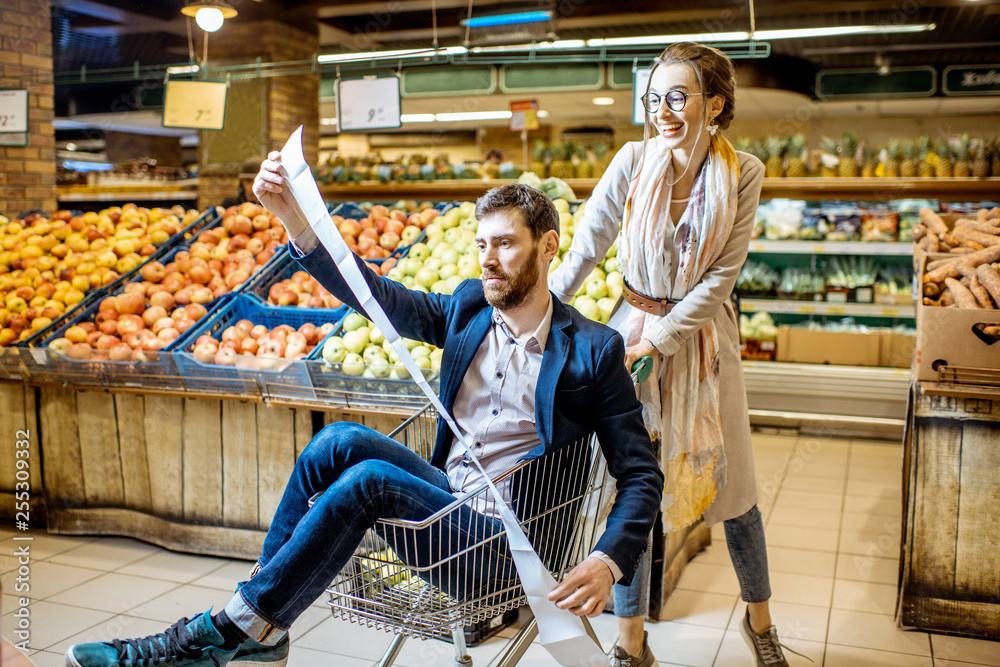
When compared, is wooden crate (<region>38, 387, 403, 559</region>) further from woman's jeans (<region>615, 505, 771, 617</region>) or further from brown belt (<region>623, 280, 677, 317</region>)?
woman's jeans (<region>615, 505, 771, 617</region>)

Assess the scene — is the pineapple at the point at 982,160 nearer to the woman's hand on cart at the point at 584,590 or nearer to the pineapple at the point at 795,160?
the pineapple at the point at 795,160

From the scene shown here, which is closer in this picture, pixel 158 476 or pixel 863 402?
pixel 158 476

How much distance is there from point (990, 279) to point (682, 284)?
1.32 m

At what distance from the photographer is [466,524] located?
161 cm

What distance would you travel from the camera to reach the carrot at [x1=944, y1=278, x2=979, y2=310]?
2754 millimetres

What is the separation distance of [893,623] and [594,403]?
1923 mm

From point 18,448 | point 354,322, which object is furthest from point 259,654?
point 18,448

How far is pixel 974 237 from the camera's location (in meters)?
3.27

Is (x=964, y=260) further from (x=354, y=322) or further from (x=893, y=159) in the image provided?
(x=893, y=159)

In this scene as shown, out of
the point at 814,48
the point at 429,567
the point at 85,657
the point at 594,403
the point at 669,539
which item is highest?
the point at 814,48

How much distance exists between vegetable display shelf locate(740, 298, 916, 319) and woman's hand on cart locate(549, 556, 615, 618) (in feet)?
16.0

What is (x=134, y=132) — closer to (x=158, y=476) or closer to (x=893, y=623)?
(x=158, y=476)

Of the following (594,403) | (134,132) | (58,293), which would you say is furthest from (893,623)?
(134,132)

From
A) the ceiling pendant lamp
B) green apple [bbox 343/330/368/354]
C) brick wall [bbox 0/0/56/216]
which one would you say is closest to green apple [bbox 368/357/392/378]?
green apple [bbox 343/330/368/354]
